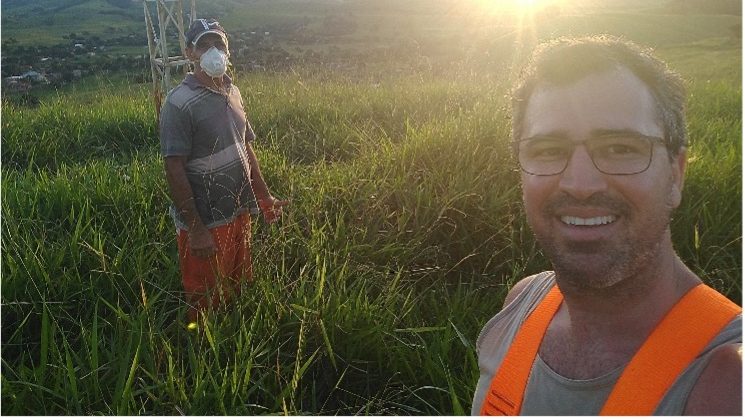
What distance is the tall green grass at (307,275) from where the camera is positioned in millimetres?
1897

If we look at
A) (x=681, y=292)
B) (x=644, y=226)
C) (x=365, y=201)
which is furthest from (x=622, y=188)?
(x=365, y=201)

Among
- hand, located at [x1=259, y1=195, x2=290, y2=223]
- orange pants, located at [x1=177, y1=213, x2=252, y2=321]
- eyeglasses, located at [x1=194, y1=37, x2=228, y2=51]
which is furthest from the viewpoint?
hand, located at [x1=259, y1=195, x2=290, y2=223]

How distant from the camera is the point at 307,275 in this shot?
226 centimetres

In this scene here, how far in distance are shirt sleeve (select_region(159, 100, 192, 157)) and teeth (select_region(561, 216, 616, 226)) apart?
77.6 inches

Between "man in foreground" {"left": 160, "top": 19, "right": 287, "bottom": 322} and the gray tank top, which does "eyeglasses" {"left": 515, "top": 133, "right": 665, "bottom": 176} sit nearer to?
the gray tank top

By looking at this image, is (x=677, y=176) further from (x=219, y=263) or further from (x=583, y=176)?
(x=219, y=263)

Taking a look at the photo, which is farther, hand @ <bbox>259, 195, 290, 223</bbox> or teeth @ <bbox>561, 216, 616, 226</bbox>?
hand @ <bbox>259, 195, 290, 223</bbox>

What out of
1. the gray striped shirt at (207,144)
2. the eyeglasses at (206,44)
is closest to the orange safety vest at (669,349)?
the gray striped shirt at (207,144)

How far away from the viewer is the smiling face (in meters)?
A: 1.15

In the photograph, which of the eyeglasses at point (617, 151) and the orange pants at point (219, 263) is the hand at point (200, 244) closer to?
the orange pants at point (219, 263)

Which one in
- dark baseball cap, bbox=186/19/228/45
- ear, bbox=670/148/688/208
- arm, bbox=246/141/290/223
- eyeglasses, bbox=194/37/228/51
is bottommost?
arm, bbox=246/141/290/223

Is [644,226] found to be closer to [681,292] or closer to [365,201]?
[681,292]

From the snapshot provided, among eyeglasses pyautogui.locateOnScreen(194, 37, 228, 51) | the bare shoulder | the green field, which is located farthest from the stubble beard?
eyeglasses pyautogui.locateOnScreen(194, 37, 228, 51)

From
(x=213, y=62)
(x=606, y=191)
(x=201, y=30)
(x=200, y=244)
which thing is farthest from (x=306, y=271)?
(x=606, y=191)
